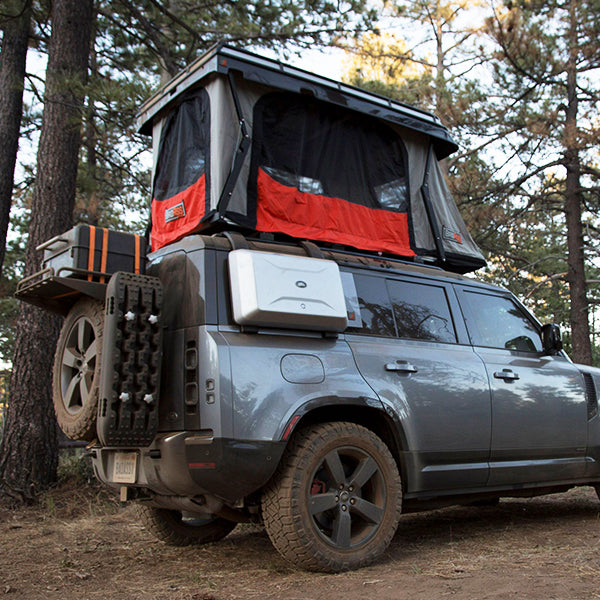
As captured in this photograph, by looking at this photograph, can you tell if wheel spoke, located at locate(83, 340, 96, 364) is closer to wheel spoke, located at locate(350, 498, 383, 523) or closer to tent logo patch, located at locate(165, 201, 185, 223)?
tent logo patch, located at locate(165, 201, 185, 223)

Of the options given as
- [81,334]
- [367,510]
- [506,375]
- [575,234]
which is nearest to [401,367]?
[367,510]

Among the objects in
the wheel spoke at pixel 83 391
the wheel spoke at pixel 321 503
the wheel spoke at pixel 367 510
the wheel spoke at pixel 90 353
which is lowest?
the wheel spoke at pixel 367 510

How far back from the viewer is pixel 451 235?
6.39 metres

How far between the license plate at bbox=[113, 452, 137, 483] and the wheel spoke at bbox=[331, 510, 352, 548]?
1.27 meters

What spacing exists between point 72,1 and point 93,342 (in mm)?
6012

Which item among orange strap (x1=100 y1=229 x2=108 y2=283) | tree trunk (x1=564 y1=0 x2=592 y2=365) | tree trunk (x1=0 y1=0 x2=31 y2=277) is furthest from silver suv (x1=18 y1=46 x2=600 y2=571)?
tree trunk (x1=564 y1=0 x2=592 y2=365)

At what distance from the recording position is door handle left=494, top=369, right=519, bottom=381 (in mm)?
5172

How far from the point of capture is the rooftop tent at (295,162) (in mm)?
5195

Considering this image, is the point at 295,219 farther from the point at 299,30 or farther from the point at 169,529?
the point at 299,30

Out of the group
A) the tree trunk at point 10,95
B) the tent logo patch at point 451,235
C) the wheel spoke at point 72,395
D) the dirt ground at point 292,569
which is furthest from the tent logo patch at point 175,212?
the tree trunk at point 10,95

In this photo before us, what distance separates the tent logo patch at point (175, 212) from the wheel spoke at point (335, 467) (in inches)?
94.5

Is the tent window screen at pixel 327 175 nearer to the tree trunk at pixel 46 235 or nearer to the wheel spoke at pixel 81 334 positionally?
the wheel spoke at pixel 81 334

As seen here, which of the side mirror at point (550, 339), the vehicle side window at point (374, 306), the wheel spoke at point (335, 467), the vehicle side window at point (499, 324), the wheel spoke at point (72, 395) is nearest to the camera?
the wheel spoke at point (335, 467)

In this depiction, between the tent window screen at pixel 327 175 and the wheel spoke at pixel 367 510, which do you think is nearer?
the wheel spoke at pixel 367 510
